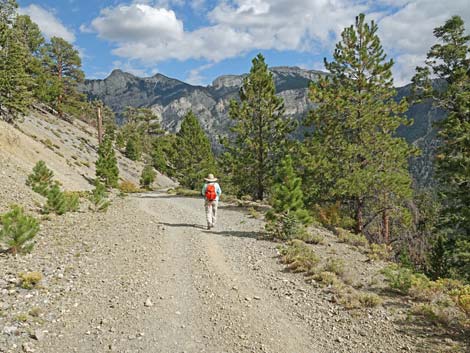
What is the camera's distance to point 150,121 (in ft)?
323

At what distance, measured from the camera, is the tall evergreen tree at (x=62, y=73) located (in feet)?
157

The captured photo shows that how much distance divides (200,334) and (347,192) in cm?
1332

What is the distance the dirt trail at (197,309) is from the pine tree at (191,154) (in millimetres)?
22090

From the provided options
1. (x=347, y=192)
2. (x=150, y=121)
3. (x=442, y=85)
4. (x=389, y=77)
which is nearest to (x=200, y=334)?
(x=347, y=192)

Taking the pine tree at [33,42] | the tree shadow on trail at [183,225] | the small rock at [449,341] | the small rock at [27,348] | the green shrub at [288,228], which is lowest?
the small rock at [27,348]

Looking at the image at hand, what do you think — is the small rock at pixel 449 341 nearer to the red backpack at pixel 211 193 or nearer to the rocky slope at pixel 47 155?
the red backpack at pixel 211 193

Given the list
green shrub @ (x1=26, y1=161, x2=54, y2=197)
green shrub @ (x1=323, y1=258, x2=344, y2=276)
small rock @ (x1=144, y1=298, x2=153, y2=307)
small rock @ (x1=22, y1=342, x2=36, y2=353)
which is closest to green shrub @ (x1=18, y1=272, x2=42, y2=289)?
small rock @ (x1=22, y1=342, x2=36, y2=353)

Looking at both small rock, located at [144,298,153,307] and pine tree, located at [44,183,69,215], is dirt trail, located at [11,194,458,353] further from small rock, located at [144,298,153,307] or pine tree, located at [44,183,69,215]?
pine tree, located at [44,183,69,215]

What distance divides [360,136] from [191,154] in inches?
746

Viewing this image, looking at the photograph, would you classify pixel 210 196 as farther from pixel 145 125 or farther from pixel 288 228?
pixel 145 125

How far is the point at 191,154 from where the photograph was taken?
1296 inches

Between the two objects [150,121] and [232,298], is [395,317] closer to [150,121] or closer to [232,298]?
[232,298]

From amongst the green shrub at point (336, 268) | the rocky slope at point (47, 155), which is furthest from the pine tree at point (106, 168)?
the green shrub at point (336, 268)

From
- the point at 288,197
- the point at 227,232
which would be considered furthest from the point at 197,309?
the point at 288,197
